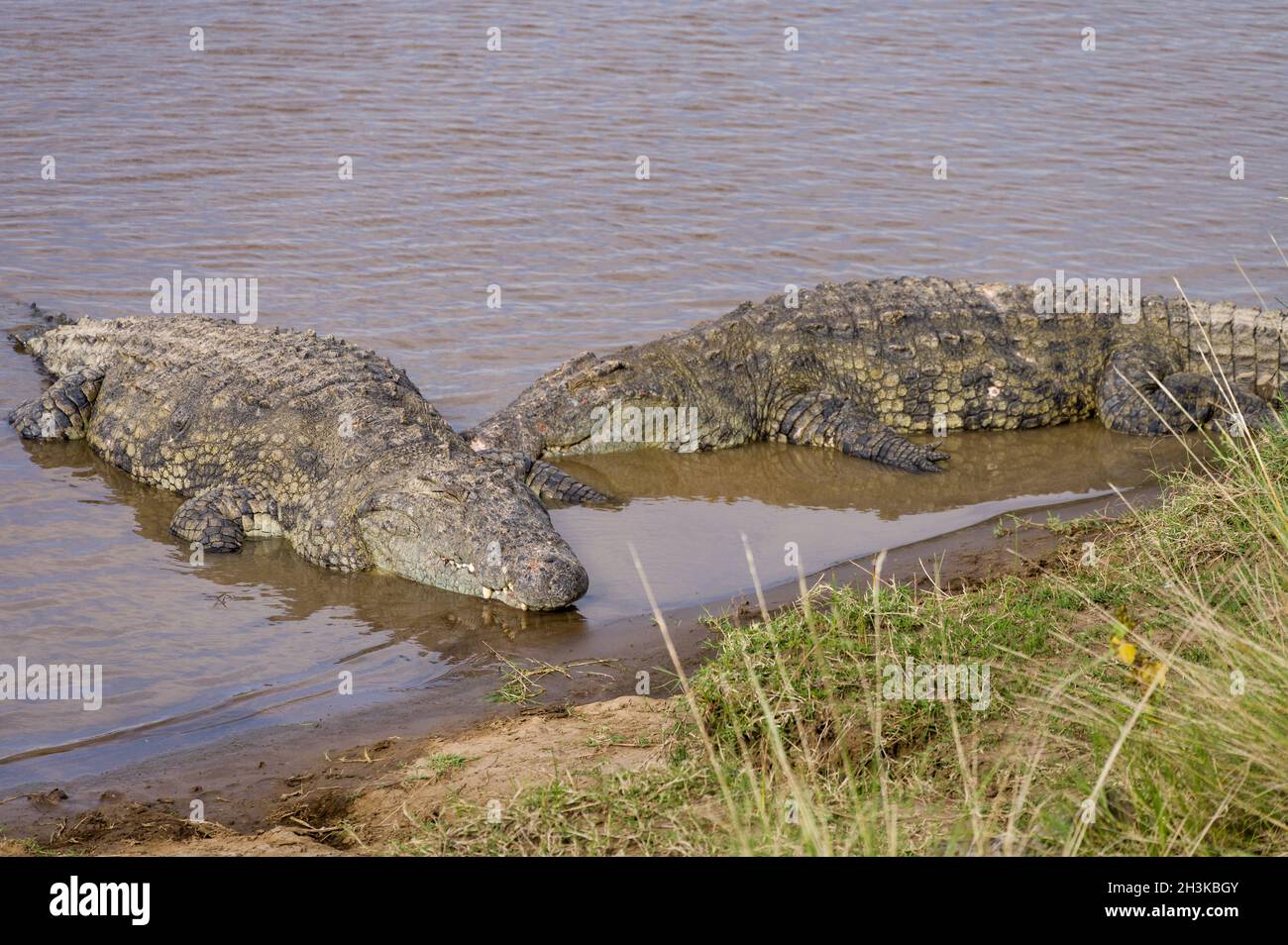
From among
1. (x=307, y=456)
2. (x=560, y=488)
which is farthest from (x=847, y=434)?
(x=307, y=456)


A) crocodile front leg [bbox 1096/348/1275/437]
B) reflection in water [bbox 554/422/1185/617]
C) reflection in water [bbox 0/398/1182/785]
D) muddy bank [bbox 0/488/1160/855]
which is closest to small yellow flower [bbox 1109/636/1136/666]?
muddy bank [bbox 0/488/1160/855]

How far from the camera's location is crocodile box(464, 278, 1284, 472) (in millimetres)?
9430

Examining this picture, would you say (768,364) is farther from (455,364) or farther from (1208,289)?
(1208,289)

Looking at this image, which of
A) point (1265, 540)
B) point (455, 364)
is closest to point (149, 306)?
point (455, 364)

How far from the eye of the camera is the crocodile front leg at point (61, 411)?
8.89 metres

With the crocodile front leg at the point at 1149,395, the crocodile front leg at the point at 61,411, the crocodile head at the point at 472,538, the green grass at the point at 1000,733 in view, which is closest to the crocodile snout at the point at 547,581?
the crocodile head at the point at 472,538

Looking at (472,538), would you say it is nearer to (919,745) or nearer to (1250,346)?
(919,745)

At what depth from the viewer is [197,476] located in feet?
26.7

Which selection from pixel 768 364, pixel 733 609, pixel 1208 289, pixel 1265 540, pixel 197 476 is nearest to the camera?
pixel 1265 540

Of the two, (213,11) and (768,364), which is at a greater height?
(213,11)

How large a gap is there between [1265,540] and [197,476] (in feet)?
20.0

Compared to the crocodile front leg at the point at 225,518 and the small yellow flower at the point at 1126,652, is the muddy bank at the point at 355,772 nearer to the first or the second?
the small yellow flower at the point at 1126,652

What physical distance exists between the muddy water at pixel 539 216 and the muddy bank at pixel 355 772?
284 millimetres

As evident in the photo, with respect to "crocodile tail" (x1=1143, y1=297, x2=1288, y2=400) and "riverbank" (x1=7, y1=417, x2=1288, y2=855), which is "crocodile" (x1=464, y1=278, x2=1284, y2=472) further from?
"riverbank" (x1=7, y1=417, x2=1288, y2=855)
